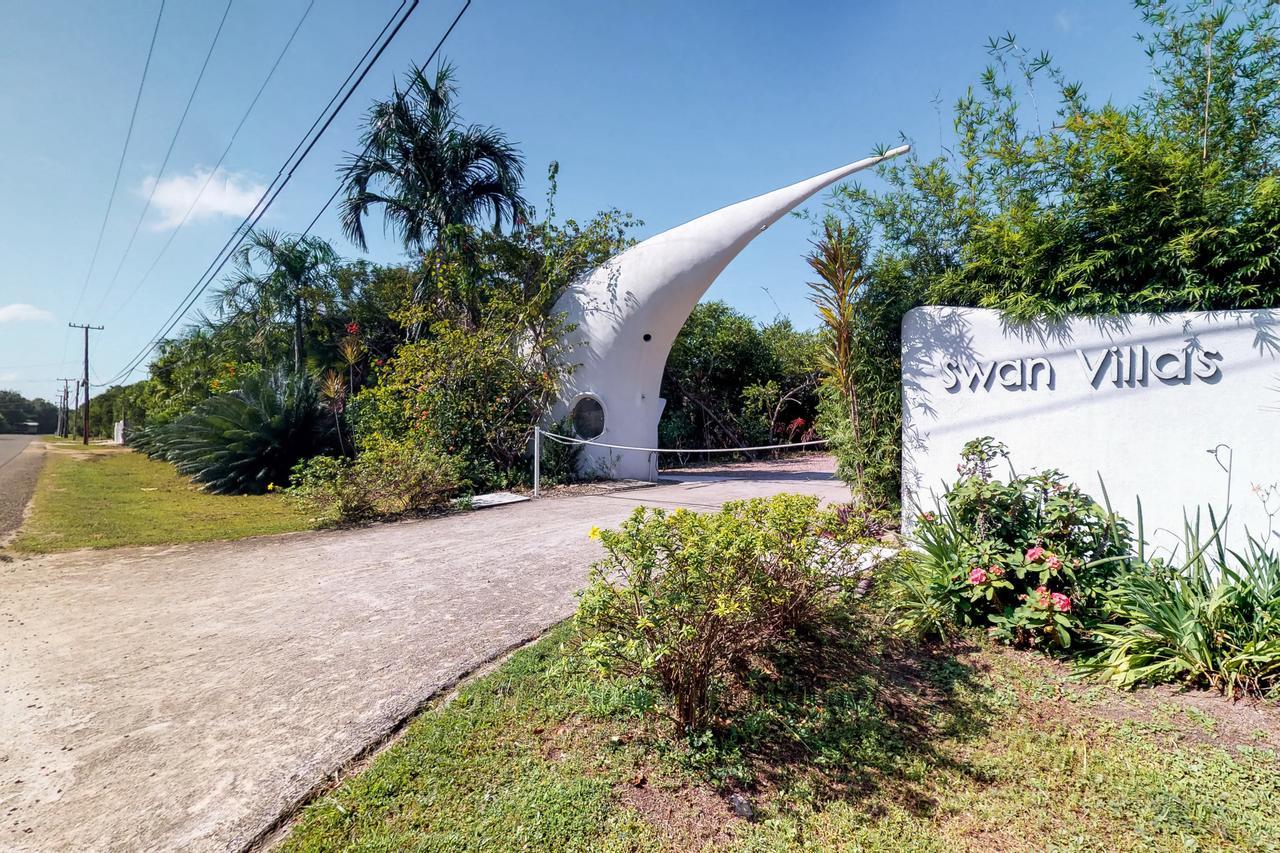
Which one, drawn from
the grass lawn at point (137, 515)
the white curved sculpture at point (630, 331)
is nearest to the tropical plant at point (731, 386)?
the white curved sculpture at point (630, 331)

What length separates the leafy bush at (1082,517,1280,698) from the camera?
314cm

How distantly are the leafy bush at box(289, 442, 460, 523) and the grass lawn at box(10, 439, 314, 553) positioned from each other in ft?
1.36

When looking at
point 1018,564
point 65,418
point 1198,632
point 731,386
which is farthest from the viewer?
point 65,418

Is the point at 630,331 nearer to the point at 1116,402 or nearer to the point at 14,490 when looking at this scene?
the point at 1116,402

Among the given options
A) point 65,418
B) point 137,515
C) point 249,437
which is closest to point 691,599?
point 137,515

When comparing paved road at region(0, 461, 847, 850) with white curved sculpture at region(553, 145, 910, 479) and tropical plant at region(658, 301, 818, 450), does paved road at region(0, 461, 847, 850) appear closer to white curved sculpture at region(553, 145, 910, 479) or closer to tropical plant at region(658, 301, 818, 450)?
white curved sculpture at region(553, 145, 910, 479)

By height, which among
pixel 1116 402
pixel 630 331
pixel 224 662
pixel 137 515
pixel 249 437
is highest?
pixel 630 331

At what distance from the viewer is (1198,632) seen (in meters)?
3.23

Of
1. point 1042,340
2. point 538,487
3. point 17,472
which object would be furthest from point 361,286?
point 1042,340

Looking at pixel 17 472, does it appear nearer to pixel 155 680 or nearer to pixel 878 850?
pixel 155 680

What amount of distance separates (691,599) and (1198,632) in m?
2.89

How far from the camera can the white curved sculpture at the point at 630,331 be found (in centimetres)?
1074

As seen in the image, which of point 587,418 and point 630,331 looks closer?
point 630,331

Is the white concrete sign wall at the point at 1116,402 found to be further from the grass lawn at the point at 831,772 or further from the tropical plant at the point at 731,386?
the tropical plant at the point at 731,386
